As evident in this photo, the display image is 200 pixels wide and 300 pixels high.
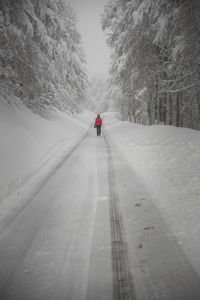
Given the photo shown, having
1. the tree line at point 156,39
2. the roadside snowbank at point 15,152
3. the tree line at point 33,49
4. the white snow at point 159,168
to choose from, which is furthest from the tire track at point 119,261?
the tree line at point 33,49

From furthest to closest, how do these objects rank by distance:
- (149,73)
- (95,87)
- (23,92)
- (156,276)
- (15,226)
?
(95,87) < (149,73) < (23,92) < (15,226) < (156,276)

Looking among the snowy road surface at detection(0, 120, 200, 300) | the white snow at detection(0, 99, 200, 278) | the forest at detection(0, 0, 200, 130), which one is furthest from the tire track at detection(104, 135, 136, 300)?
the forest at detection(0, 0, 200, 130)

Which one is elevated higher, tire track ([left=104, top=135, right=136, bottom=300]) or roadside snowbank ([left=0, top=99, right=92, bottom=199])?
roadside snowbank ([left=0, top=99, right=92, bottom=199])

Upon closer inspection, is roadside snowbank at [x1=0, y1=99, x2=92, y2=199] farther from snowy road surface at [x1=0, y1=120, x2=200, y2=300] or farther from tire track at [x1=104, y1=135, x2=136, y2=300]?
tire track at [x1=104, y1=135, x2=136, y2=300]

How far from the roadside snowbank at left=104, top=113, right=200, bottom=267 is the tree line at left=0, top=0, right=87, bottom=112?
6.58 meters

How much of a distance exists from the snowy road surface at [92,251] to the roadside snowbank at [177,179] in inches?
7.6

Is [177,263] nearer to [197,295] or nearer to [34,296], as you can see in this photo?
[197,295]

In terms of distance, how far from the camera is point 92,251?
8.64 feet

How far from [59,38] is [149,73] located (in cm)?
660

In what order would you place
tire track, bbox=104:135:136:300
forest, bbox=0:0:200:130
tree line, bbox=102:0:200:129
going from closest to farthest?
tire track, bbox=104:135:136:300
tree line, bbox=102:0:200:129
forest, bbox=0:0:200:130

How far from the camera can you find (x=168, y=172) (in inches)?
222

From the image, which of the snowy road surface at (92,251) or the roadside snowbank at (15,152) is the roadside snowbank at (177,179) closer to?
the snowy road surface at (92,251)

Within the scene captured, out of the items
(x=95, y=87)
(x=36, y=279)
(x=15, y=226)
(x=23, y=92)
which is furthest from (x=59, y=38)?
(x=95, y=87)

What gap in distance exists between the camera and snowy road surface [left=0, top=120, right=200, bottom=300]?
6.75ft
